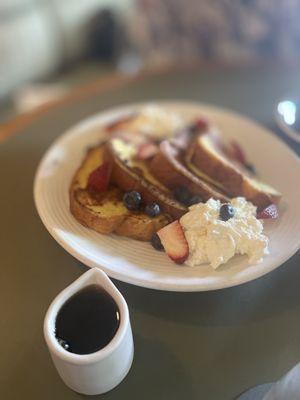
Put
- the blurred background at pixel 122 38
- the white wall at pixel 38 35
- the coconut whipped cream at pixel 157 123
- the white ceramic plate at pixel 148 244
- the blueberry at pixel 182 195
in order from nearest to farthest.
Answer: the white ceramic plate at pixel 148 244 < the blueberry at pixel 182 195 < the coconut whipped cream at pixel 157 123 < the blurred background at pixel 122 38 < the white wall at pixel 38 35

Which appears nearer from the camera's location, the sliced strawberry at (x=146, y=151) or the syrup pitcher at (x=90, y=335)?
the syrup pitcher at (x=90, y=335)

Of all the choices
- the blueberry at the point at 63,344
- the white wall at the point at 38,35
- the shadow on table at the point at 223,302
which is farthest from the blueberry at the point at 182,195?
the white wall at the point at 38,35

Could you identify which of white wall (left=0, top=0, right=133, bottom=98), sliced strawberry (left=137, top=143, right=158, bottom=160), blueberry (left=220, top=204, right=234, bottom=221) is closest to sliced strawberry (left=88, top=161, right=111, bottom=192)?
sliced strawberry (left=137, top=143, right=158, bottom=160)

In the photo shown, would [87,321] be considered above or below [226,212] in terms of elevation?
below

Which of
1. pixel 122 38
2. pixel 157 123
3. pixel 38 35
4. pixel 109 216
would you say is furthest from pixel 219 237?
pixel 122 38

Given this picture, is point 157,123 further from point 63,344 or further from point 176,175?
point 63,344

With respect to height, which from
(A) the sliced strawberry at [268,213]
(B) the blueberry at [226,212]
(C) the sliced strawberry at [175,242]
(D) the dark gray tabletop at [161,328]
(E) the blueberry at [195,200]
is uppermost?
(B) the blueberry at [226,212]

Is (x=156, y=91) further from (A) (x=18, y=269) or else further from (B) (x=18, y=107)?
(B) (x=18, y=107)

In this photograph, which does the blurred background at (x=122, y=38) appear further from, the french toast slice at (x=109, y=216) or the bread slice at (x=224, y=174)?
the french toast slice at (x=109, y=216)
